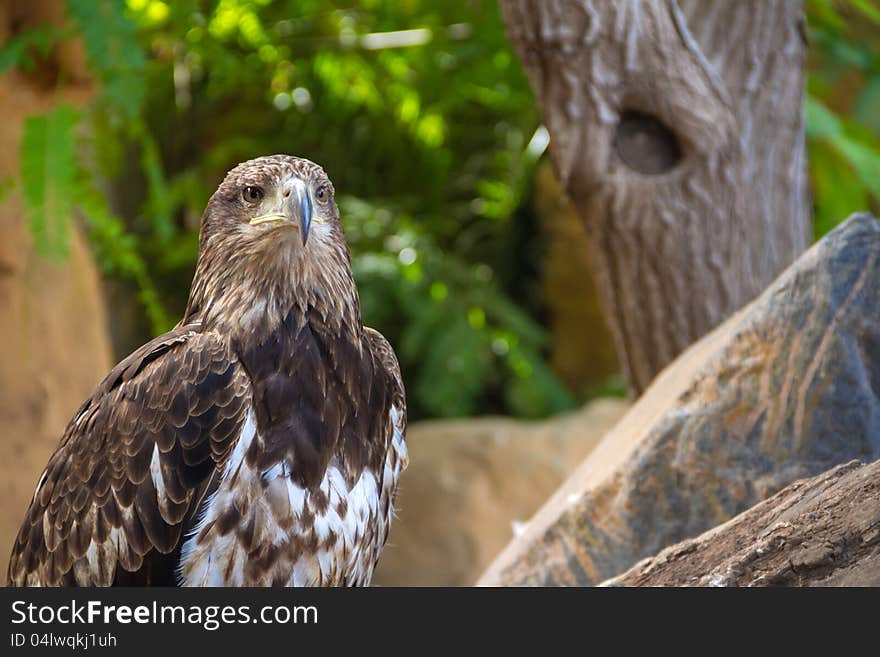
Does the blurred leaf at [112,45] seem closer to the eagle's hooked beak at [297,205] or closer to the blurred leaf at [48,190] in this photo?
the blurred leaf at [48,190]

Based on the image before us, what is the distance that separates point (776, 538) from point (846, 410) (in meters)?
0.75

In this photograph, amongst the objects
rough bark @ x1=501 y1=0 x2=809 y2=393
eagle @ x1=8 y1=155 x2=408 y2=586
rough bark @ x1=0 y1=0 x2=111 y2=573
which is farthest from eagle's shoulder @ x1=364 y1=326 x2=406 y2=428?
rough bark @ x1=0 y1=0 x2=111 y2=573

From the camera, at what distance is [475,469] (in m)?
6.36

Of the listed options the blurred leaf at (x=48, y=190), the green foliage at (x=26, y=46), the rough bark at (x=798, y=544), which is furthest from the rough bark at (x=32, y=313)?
the rough bark at (x=798, y=544)

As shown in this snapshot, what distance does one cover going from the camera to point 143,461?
261 centimetres

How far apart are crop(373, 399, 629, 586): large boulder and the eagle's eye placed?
146 inches

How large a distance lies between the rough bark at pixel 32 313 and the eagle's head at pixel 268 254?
2292 millimetres

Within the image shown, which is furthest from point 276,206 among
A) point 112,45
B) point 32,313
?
point 32,313

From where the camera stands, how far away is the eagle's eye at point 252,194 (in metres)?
2.64

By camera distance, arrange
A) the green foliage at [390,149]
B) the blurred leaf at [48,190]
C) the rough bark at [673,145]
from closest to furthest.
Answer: the rough bark at [673,145] → the blurred leaf at [48,190] → the green foliage at [390,149]

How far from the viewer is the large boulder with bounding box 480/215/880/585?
2951mm

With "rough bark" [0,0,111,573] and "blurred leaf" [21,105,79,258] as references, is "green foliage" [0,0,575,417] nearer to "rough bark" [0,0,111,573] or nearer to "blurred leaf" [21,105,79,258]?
"rough bark" [0,0,111,573]
